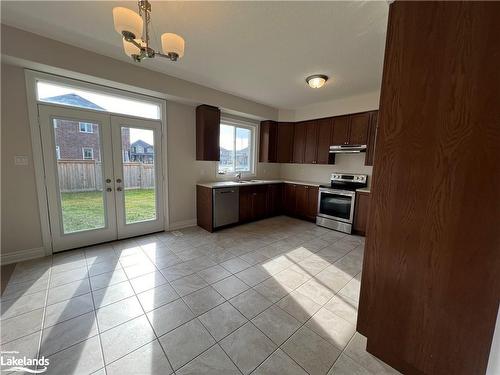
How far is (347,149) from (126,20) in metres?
4.16

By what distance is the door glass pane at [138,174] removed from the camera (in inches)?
136

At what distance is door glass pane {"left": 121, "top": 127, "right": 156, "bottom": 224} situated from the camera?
346 centimetres

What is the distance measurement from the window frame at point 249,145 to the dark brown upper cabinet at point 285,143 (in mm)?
621

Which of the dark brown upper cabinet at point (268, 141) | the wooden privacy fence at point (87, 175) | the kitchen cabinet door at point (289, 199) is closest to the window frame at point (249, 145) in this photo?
the dark brown upper cabinet at point (268, 141)

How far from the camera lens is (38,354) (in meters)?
1.47

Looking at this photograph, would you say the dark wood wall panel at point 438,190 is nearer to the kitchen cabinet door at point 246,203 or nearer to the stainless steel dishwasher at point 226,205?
the stainless steel dishwasher at point 226,205

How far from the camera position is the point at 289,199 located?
528 centimetres

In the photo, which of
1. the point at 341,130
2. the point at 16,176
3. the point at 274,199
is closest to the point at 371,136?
the point at 341,130

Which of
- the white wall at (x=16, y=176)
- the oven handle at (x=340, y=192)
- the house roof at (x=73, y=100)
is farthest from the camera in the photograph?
the oven handle at (x=340, y=192)

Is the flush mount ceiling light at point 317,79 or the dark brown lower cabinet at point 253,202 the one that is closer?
the flush mount ceiling light at point 317,79

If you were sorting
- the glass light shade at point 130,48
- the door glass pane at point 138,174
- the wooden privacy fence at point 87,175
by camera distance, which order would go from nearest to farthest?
1. the glass light shade at point 130,48
2. the wooden privacy fence at point 87,175
3. the door glass pane at point 138,174

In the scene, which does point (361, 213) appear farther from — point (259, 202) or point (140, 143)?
point (140, 143)

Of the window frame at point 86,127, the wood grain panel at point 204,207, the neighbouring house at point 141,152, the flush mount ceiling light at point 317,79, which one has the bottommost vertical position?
the wood grain panel at point 204,207

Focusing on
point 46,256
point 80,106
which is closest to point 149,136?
point 80,106
